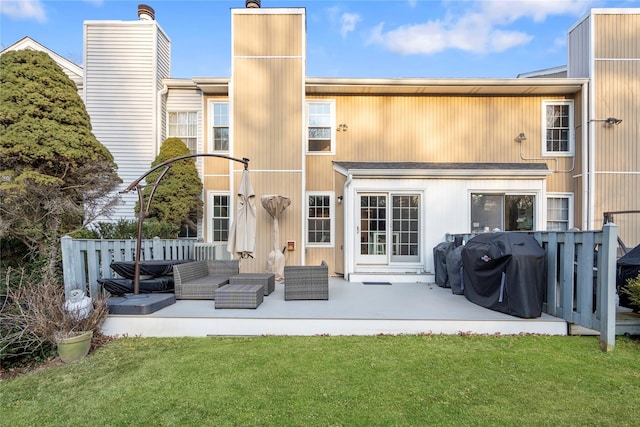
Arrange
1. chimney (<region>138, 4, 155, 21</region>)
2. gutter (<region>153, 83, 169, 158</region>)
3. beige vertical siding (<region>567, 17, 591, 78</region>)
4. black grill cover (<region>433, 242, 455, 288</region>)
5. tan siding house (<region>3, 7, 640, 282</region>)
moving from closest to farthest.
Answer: black grill cover (<region>433, 242, 455, 288</region>), tan siding house (<region>3, 7, 640, 282</region>), beige vertical siding (<region>567, 17, 591, 78</region>), gutter (<region>153, 83, 169, 158</region>), chimney (<region>138, 4, 155, 21</region>)

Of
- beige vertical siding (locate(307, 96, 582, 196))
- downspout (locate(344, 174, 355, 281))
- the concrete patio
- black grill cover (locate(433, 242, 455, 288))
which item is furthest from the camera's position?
beige vertical siding (locate(307, 96, 582, 196))

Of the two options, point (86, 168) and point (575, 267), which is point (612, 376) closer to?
point (575, 267)

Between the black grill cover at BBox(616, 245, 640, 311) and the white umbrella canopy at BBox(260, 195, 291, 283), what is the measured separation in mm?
6078

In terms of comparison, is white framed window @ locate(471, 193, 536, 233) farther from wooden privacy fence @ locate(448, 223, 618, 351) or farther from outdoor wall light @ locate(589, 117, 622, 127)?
outdoor wall light @ locate(589, 117, 622, 127)

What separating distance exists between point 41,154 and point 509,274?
786 centimetres

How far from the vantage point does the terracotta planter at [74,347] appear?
143 inches

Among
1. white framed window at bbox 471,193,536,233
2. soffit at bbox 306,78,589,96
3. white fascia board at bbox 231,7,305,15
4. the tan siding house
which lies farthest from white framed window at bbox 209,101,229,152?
white framed window at bbox 471,193,536,233

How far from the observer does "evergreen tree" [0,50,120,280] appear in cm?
539

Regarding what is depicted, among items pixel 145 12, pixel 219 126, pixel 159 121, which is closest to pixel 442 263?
pixel 219 126

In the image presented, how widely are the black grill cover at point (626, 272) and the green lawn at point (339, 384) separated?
865 millimetres

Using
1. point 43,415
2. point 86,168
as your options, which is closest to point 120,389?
point 43,415

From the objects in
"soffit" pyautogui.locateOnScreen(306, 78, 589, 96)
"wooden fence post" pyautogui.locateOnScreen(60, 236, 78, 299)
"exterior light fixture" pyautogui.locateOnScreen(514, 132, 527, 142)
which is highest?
"soffit" pyautogui.locateOnScreen(306, 78, 589, 96)

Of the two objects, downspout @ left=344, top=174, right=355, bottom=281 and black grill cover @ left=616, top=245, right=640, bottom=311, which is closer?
black grill cover @ left=616, top=245, right=640, bottom=311

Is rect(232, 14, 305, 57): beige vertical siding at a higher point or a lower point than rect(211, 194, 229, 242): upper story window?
higher
